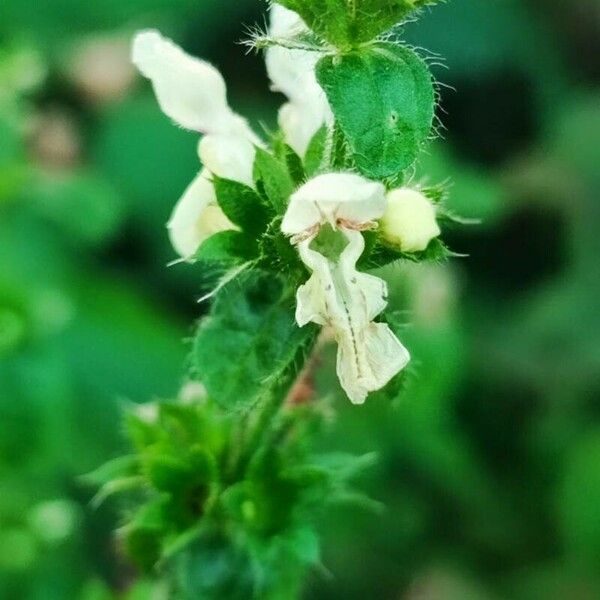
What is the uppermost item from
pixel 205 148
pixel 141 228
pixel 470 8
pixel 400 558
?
pixel 470 8

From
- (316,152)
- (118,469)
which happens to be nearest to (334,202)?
(316,152)

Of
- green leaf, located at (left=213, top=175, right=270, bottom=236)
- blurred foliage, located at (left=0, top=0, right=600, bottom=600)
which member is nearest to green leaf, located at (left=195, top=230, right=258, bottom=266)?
green leaf, located at (left=213, top=175, right=270, bottom=236)

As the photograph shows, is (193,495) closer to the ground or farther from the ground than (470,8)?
closer to the ground

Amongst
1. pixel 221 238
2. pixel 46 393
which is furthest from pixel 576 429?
pixel 221 238

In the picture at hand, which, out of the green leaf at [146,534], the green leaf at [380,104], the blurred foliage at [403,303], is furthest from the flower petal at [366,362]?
the blurred foliage at [403,303]

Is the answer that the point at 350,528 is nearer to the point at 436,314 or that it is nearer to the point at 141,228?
the point at 436,314

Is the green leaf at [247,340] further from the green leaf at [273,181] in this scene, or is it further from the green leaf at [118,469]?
the green leaf at [118,469]

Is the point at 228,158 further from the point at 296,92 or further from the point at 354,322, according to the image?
the point at 354,322
